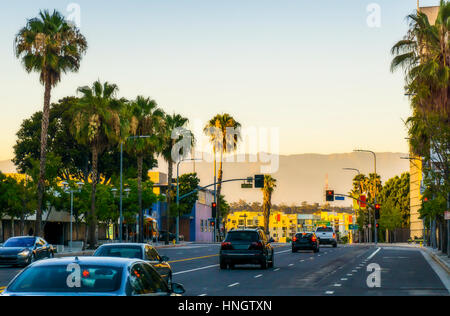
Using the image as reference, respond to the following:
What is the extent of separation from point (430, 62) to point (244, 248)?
1311 centimetres

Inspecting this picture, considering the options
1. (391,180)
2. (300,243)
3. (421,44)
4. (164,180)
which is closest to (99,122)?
(300,243)

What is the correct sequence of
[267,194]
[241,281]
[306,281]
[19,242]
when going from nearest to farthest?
[241,281], [306,281], [19,242], [267,194]

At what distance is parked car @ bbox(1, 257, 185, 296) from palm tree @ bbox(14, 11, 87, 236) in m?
43.3

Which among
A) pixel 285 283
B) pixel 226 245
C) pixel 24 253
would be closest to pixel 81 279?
pixel 285 283

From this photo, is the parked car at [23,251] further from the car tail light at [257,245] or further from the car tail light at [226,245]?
the car tail light at [257,245]

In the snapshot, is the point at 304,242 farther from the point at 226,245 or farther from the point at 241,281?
the point at 241,281

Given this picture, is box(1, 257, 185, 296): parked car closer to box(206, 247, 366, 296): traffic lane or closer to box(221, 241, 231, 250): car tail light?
box(206, 247, 366, 296): traffic lane

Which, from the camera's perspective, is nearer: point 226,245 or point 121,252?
Answer: point 121,252

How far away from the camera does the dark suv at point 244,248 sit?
3303cm

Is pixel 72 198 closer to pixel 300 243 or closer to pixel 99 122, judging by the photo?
Result: pixel 99 122

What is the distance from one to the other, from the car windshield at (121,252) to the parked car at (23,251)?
14.5m

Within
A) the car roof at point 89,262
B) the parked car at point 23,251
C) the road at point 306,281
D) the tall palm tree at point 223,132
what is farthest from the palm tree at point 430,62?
the tall palm tree at point 223,132

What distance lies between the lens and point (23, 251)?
111 feet
